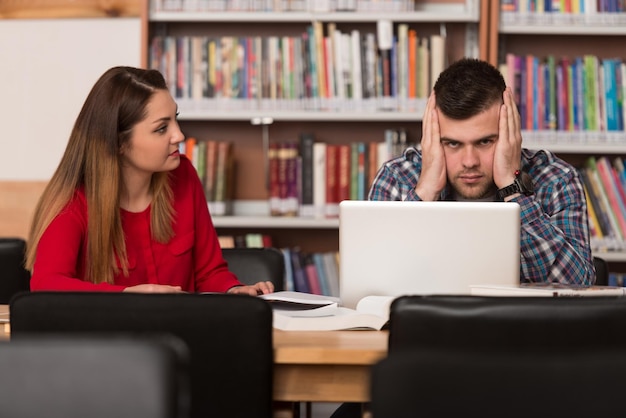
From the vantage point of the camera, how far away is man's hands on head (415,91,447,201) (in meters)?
2.57

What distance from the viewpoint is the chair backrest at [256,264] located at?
265cm

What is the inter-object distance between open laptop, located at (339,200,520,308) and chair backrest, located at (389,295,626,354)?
543 mm

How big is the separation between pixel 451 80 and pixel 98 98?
34.3 inches

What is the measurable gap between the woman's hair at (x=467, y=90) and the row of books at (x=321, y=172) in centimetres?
116

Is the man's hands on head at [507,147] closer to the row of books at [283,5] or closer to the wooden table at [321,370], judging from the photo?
the wooden table at [321,370]

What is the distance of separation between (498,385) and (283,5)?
9.56 ft

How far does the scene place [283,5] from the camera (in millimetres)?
3785

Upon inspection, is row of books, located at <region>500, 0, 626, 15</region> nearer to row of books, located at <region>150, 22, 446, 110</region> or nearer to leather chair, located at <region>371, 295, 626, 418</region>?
row of books, located at <region>150, 22, 446, 110</region>

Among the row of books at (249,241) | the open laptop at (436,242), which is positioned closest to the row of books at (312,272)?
the row of books at (249,241)

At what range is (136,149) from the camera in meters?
2.44

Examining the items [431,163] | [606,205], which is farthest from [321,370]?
[606,205]

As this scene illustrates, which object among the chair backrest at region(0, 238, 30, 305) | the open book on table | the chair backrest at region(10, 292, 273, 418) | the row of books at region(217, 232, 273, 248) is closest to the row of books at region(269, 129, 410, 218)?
the row of books at region(217, 232, 273, 248)

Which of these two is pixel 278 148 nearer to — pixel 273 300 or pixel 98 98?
pixel 98 98

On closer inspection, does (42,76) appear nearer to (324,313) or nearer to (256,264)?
(256,264)
